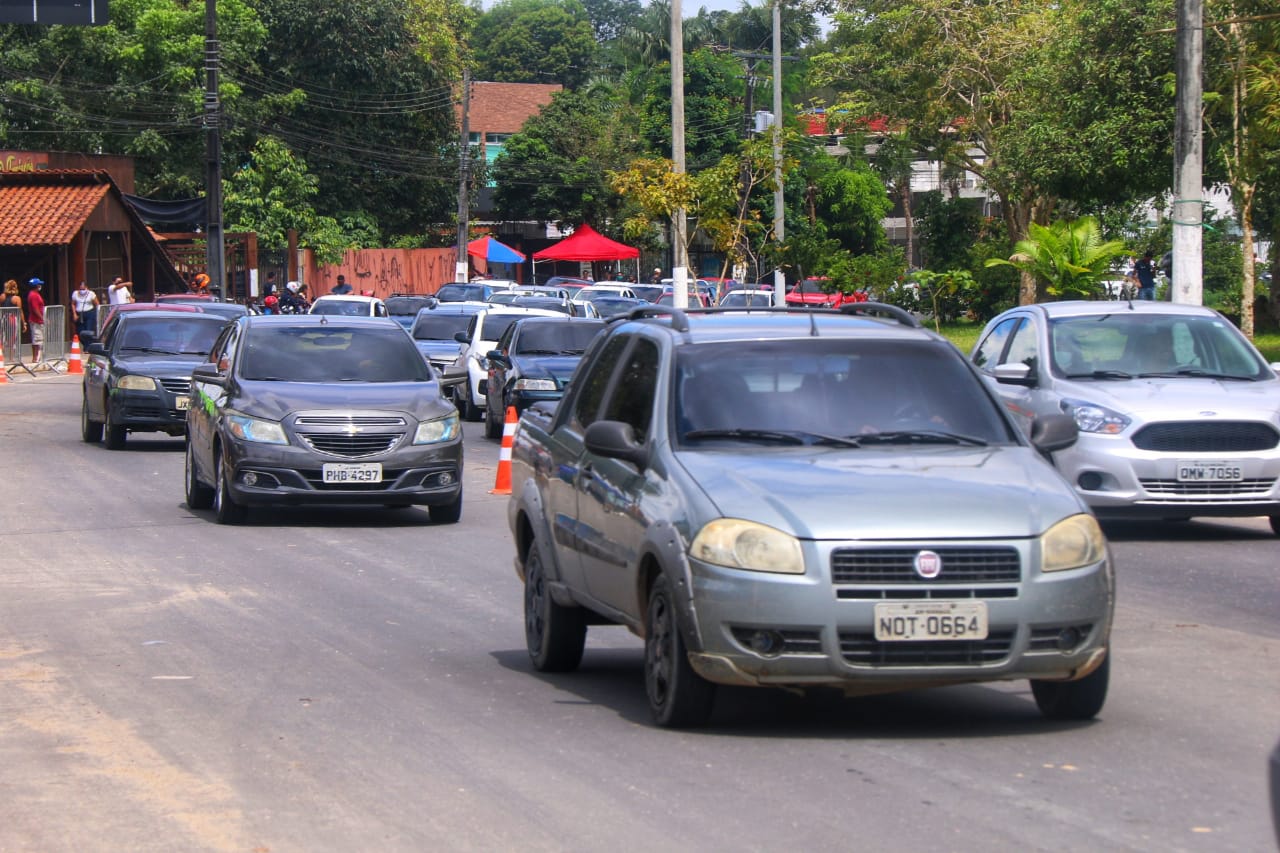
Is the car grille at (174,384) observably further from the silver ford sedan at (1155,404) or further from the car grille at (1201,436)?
the car grille at (1201,436)

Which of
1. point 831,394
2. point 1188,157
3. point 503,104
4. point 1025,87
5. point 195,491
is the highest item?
point 503,104

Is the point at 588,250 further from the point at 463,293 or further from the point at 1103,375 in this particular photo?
the point at 1103,375

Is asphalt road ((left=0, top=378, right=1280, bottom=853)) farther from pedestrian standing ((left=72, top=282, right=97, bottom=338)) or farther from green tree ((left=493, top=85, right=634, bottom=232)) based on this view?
green tree ((left=493, top=85, right=634, bottom=232))

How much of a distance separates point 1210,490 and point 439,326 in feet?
63.3

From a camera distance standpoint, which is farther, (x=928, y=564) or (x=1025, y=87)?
(x=1025, y=87)

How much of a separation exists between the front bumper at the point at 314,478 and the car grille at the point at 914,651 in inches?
342

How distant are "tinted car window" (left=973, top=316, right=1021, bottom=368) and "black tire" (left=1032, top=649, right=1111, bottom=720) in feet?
26.9

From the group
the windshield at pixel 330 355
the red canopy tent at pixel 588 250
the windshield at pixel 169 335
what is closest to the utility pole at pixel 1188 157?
the windshield at pixel 330 355

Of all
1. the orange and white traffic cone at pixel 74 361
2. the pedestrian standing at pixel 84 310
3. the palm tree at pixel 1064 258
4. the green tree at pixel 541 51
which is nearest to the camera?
the palm tree at pixel 1064 258

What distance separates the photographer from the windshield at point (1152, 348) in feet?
46.1

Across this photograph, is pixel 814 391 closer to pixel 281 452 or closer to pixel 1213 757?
pixel 1213 757

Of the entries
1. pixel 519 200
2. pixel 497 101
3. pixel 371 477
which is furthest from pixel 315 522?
pixel 497 101

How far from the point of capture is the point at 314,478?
1456 cm

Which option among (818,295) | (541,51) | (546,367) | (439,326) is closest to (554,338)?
(546,367)
